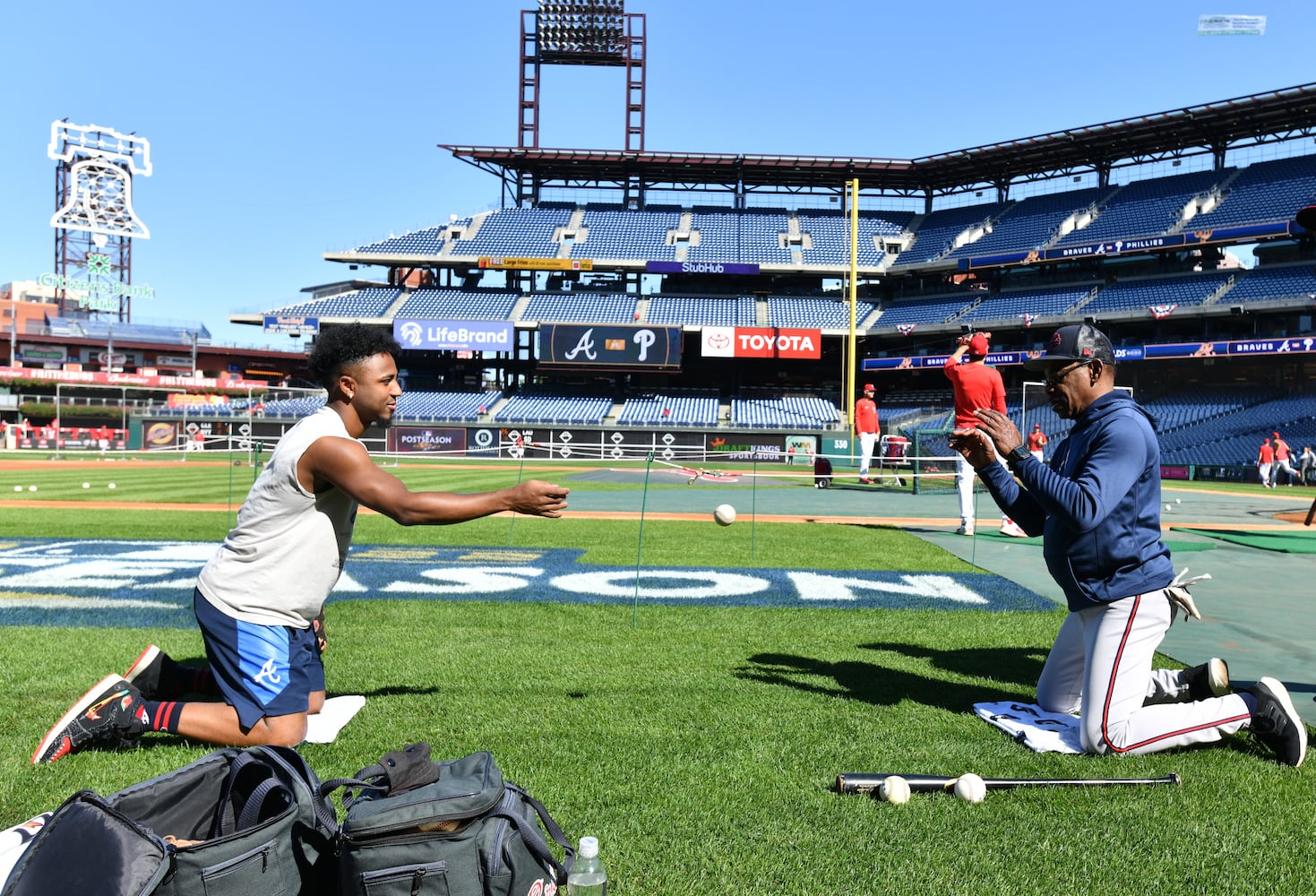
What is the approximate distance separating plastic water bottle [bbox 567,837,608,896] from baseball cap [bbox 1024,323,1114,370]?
2.96 meters

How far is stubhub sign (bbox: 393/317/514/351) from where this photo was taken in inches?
1834

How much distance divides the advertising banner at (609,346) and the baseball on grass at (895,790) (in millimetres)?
42413

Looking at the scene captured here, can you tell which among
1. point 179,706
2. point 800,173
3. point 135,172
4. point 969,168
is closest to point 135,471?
point 179,706

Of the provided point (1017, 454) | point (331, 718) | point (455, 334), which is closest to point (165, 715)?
point (331, 718)

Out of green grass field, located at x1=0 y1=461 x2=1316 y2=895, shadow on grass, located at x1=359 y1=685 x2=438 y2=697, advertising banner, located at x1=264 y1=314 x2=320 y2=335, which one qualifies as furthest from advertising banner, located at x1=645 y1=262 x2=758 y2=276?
shadow on grass, located at x1=359 y1=685 x2=438 y2=697

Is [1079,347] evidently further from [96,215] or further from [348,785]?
[96,215]

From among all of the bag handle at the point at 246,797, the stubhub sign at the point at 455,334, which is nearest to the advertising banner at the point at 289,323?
the stubhub sign at the point at 455,334

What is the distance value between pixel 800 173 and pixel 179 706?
168 feet

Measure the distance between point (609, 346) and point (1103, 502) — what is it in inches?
1689

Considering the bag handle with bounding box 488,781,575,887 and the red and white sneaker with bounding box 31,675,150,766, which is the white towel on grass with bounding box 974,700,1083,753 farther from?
the red and white sneaker with bounding box 31,675,150,766

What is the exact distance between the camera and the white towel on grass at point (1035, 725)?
406cm

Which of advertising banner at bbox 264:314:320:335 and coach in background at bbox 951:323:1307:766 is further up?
advertising banner at bbox 264:314:320:335

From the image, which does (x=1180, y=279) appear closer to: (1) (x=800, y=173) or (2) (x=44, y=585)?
(1) (x=800, y=173)

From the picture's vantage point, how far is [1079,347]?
4.15m
